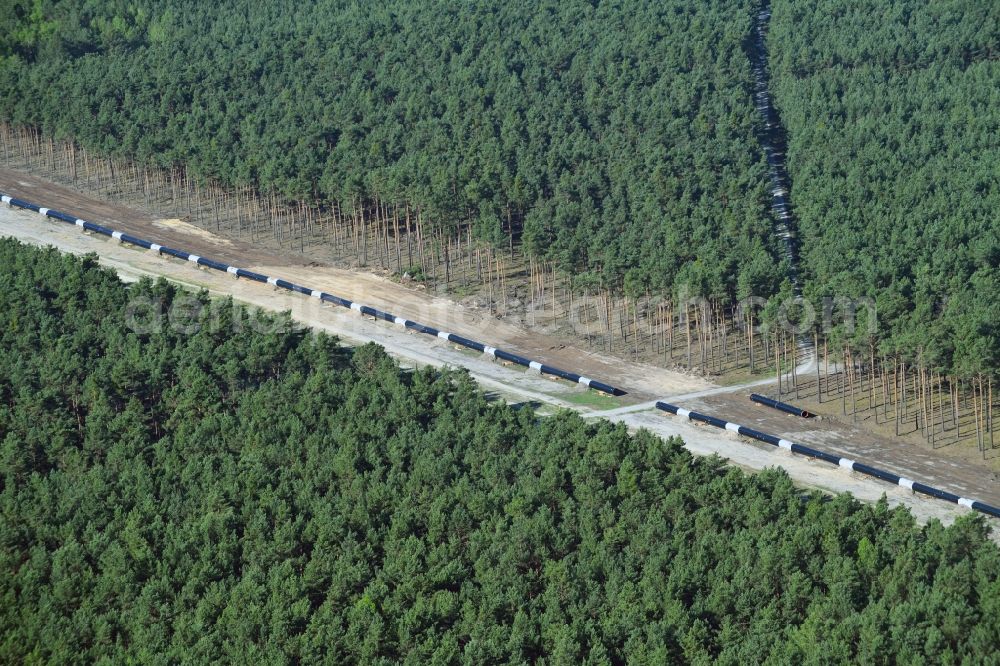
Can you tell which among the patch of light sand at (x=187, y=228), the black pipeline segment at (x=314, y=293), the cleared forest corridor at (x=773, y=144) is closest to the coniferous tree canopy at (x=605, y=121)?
the cleared forest corridor at (x=773, y=144)

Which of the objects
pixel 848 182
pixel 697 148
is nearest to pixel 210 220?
pixel 697 148

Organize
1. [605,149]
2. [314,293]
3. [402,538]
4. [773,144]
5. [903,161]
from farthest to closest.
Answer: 1. [773,144]
2. [605,149]
3. [903,161]
4. [314,293]
5. [402,538]

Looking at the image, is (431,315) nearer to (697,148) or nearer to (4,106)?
(697,148)

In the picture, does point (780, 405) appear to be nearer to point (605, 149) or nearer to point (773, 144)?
point (605, 149)

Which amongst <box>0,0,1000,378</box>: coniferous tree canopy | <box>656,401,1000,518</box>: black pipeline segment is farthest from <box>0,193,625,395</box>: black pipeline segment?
<box>0,0,1000,378</box>: coniferous tree canopy

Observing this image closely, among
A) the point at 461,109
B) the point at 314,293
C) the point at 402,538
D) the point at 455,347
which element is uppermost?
the point at 461,109

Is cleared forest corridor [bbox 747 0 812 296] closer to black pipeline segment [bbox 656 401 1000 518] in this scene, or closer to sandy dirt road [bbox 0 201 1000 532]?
black pipeline segment [bbox 656 401 1000 518]

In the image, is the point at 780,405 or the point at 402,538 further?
the point at 780,405

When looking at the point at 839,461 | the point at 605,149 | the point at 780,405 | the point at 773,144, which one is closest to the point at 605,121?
the point at 605,149
